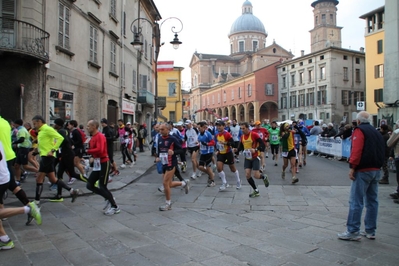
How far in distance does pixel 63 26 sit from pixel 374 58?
37713mm

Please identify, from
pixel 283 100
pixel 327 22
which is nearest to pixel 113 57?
pixel 283 100

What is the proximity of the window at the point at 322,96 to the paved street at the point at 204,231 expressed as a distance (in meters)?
42.3

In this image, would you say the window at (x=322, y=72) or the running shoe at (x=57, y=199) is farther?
the window at (x=322, y=72)

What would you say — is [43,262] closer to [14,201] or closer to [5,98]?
[14,201]

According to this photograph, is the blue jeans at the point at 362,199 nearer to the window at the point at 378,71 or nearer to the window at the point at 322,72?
the window at the point at 378,71

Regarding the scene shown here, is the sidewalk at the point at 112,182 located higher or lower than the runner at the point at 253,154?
lower

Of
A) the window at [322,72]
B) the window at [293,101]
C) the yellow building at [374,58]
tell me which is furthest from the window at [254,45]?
the yellow building at [374,58]

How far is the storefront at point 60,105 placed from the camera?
42.3 feet

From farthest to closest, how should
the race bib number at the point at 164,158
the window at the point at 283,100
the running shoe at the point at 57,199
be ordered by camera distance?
the window at the point at 283,100 < the running shoe at the point at 57,199 < the race bib number at the point at 164,158

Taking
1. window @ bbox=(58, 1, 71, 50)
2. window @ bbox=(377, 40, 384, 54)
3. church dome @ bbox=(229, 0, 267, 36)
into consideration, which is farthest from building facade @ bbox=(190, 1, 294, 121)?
window @ bbox=(58, 1, 71, 50)

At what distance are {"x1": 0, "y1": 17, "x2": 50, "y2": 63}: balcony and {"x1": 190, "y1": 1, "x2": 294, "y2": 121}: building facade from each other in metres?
46.1

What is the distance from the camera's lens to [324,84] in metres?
48.1

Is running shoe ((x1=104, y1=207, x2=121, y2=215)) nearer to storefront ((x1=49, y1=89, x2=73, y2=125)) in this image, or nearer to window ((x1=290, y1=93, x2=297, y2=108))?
storefront ((x1=49, y1=89, x2=73, y2=125))

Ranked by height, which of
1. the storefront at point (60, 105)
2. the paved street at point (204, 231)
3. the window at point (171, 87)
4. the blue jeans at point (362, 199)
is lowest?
the paved street at point (204, 231)
